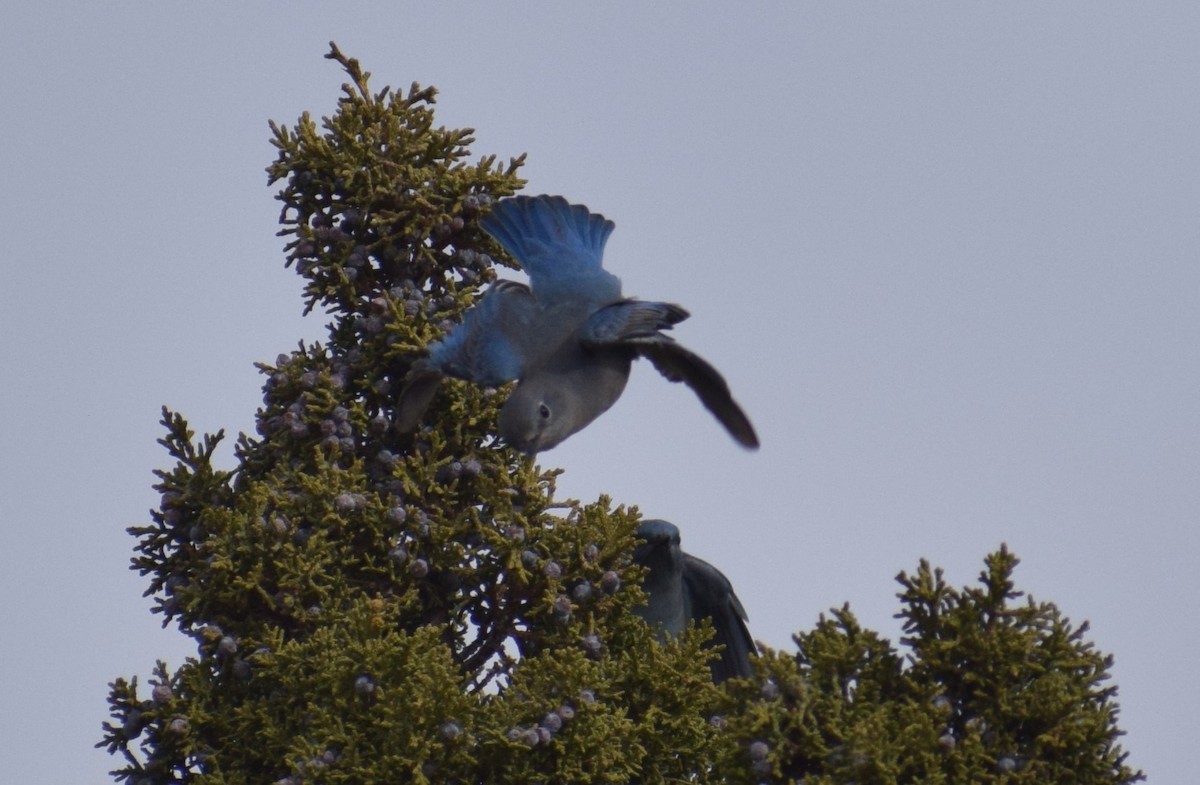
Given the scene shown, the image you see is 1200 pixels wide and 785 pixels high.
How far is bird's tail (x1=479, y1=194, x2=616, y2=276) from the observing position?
537cm

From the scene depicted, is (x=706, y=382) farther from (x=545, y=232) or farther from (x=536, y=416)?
(x=545, y=232)

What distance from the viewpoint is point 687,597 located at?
5.46 m

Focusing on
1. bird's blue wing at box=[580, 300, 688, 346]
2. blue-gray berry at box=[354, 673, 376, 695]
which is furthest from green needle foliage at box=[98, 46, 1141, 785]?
bird's blue wing at box=[580, 300, 688, 346]

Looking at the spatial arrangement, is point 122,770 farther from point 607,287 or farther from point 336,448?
point 607,287

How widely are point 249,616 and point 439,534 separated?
0.52 meters

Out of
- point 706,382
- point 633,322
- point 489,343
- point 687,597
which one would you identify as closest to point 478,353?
point 489,343

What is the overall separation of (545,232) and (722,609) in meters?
1.13

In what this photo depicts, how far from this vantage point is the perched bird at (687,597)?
5.28 m

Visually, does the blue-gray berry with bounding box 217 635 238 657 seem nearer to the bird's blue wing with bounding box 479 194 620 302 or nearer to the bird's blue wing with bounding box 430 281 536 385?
the bird's blue wing with bounding box 430 281 536 385

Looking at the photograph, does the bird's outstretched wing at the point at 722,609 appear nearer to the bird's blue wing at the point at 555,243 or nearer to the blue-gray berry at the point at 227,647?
the bird's blue wing at the point at 555,243

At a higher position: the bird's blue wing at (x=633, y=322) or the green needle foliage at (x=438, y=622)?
the bird's blue wing at (x=633, y=322)

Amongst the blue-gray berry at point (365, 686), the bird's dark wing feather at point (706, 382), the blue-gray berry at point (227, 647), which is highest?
the bird's dark wing feather at point (706, 382)

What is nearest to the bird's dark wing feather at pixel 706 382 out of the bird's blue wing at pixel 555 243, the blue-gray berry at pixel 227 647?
the bird's blue wing at pixel 555 243

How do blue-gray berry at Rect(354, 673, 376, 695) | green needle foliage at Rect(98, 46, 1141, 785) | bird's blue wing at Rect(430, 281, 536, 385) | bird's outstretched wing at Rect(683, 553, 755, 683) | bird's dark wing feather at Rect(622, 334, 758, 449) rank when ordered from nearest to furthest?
green needle foliage at Rect(98, 46, 1141, 785), blue-gray berry at Rect(354, 673, 376, 695), bird's dark wing feather at Rect(622, 334, 758, 449), bird's blue wing at Rect(430, 281, 536, 385), bird's outstretched wing at Rect(683, 553, 755, 683)
